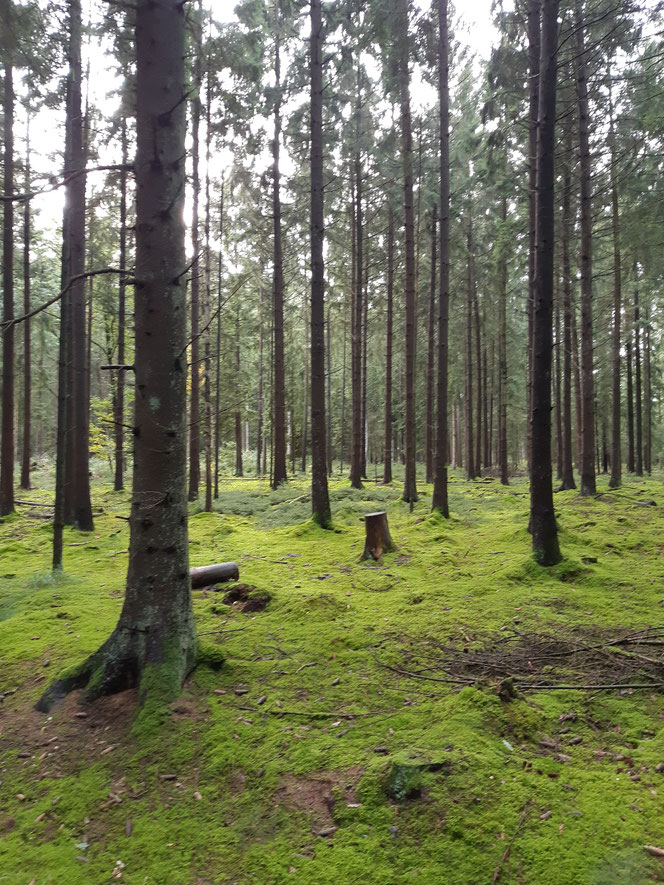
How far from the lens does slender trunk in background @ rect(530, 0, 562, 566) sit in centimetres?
687

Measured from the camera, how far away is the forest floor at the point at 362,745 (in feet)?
8.31

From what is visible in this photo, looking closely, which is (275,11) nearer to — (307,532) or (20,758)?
(307,532)

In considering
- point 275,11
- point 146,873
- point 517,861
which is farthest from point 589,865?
point 275,11

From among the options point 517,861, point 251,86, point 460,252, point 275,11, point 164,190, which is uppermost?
point 275,11

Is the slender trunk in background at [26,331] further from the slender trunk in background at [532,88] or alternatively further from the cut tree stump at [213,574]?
the slender trunk in background at [532,88]

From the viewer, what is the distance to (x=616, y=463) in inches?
647

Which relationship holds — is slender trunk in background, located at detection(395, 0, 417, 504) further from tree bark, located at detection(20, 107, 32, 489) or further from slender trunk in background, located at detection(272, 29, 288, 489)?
tree bark, located at detection(20, 107, 32, 489)

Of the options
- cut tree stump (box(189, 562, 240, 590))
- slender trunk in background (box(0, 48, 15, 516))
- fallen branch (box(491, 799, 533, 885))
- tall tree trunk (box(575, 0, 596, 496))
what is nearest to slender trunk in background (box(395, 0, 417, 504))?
tall tree trunk (box(575, 0, 596, 496))

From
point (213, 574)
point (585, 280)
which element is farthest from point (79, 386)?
point (585, 280)

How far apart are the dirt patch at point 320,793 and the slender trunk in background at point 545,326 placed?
4729 mm

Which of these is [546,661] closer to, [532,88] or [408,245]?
[408,245]

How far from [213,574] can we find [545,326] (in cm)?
559

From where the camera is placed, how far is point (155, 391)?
393 centimetres

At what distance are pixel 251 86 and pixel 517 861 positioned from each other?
15.9 m
